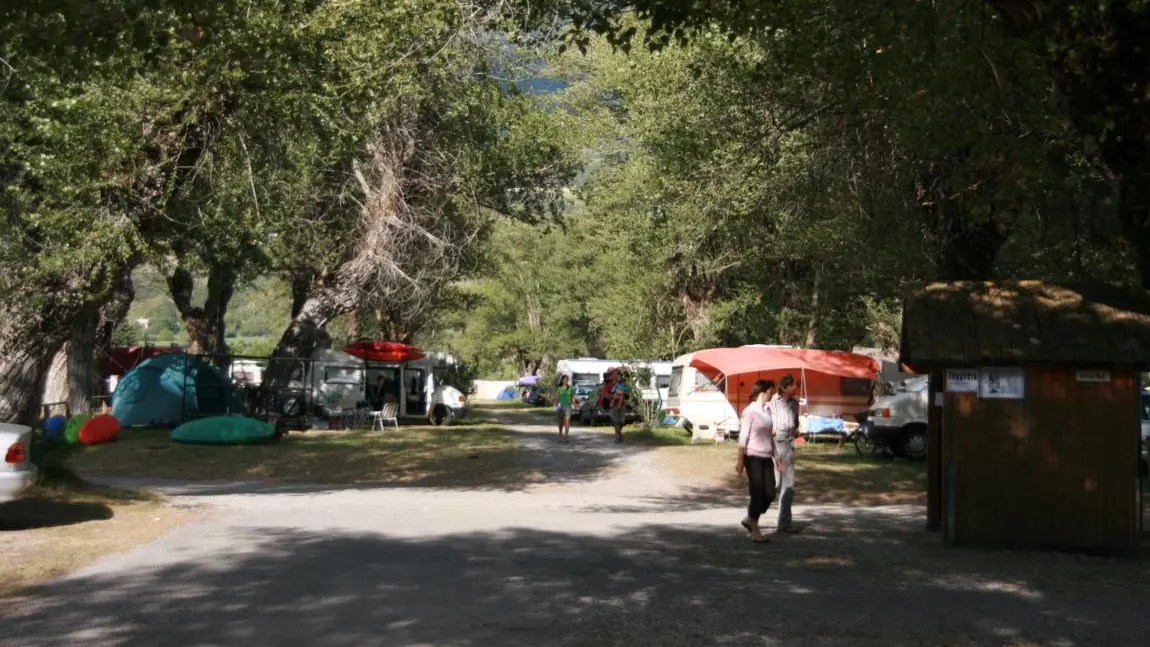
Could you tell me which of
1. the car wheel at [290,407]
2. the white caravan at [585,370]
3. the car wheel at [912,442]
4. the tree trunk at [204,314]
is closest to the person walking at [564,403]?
the car wheel at [290,407]

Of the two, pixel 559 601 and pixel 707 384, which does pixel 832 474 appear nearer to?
pixel 707 384

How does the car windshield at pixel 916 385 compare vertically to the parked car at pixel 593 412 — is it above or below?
above

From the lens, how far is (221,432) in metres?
24.9

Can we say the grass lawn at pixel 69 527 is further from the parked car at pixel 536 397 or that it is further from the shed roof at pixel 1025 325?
the parked car at pixel 536 397

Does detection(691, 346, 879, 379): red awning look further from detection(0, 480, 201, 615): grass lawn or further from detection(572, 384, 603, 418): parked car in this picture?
detection(0, 480, 201, 615): grass lawn

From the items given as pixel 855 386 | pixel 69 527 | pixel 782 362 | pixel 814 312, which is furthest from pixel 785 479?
pixel 814 312

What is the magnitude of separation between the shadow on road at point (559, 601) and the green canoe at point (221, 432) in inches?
558

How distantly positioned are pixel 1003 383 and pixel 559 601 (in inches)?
201

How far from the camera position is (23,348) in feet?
50.2

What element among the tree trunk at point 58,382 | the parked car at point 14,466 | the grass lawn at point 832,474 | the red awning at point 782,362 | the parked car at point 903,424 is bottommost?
the grass lawn at point 832,474

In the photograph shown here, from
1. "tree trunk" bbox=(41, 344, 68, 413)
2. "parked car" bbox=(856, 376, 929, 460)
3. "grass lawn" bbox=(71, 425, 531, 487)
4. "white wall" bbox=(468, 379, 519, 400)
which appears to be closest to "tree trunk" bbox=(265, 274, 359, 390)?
"tree trunk" bbox=(41, 344, 68, 413)

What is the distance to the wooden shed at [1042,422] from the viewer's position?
1115cm

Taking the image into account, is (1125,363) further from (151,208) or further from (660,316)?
(660,316)

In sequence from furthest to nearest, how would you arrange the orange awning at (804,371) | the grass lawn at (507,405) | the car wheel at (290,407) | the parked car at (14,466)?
the grass lawn at (507,405) < the car wheel at (290,407) < the orange awning at (804,371) < the parked car at (14,466)
